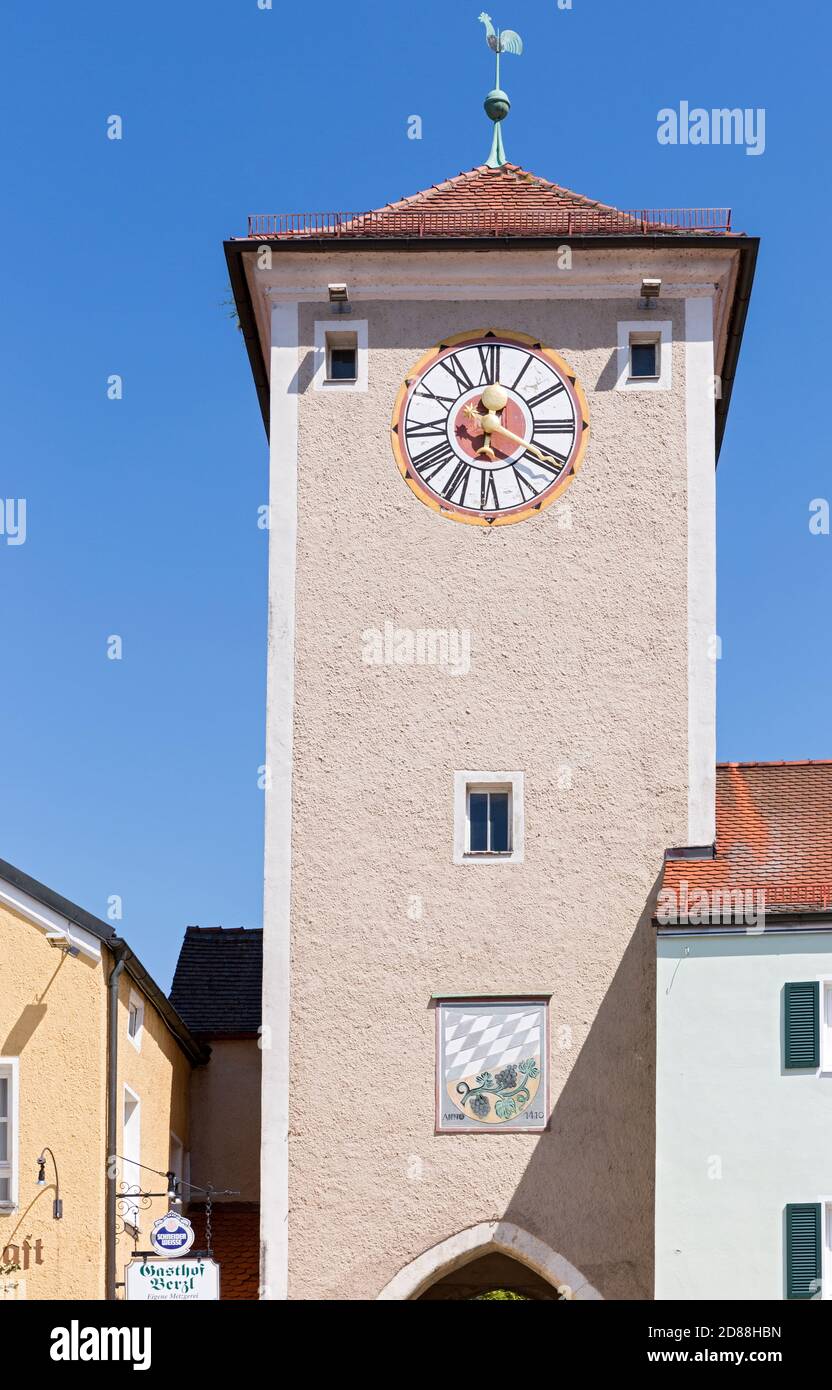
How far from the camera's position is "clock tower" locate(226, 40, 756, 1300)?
29125 mm

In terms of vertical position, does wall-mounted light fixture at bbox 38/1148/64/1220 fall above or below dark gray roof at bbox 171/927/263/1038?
below

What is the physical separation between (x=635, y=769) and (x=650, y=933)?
6.14 feet

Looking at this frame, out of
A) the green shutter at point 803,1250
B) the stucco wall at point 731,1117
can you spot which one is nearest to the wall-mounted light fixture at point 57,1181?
the stucco wall at point 731,1117

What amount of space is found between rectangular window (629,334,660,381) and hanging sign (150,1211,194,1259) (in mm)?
11436

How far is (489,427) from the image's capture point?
103 feet

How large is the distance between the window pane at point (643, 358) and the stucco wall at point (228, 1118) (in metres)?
9.59

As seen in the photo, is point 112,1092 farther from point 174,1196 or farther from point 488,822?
point 488,822

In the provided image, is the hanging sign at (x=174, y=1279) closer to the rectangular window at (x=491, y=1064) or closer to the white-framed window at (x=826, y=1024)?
the rectangular window at (x=491, y=1064)

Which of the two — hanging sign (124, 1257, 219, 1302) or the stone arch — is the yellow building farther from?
the stone arch

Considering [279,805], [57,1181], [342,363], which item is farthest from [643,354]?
[57,1181]

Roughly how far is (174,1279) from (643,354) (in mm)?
12214

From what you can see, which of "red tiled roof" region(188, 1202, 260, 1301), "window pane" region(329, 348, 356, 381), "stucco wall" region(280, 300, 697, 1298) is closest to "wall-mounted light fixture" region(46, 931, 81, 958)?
"stucco wall" region(280, 300, 697, 1298)

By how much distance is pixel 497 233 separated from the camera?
31922 millimetres
